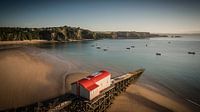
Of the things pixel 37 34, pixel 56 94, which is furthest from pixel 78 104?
pixel 37 34

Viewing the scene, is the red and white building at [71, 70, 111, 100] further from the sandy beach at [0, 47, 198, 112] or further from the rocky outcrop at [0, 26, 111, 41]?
the rocky outcrop at [0, 26, 111, 41]

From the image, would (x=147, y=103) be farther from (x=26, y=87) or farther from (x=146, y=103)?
(x=26, y=87)

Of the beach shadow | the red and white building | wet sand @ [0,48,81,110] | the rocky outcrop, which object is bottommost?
the beach shadow

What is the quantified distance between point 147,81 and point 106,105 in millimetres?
17291

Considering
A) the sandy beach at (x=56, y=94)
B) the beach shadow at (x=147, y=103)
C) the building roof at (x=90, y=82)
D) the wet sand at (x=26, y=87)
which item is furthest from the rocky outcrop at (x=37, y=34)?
the beach shadow at (x=147, y=103)

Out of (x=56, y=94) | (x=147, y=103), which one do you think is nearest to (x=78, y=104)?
(x=56, y=94)

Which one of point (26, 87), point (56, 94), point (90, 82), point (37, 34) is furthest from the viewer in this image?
point (37, 34)

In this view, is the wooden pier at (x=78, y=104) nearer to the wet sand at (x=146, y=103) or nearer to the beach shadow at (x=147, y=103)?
the wet sand at (x=146, y=103)

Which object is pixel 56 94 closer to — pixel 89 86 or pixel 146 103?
pixel 89 86

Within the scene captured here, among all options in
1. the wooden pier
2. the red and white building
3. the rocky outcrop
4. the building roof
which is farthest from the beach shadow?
the rocky outcrop

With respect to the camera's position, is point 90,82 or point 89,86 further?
point 90,82

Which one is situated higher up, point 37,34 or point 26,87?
point 37,34

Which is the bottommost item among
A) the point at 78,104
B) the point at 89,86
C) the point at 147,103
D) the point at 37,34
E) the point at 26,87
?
the point at 147,103

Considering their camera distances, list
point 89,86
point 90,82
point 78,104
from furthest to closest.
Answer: point 90,82
point 89,86
point 78,104
